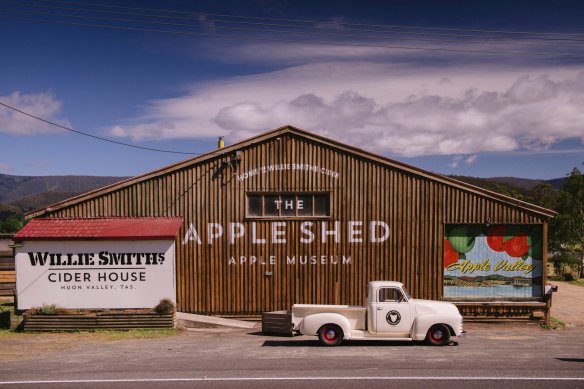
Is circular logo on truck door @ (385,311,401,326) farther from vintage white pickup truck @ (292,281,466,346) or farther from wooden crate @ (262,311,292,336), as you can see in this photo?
wooden crate @ (262,311,292,336)

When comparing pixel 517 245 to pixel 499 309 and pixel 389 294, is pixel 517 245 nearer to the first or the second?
pixel 499 309

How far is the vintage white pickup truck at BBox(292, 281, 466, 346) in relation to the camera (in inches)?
635

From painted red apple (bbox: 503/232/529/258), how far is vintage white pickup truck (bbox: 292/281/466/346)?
Result: 650 centimetres

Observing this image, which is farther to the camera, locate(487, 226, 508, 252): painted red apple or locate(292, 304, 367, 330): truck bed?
locate(487, 226, 508, 252): painted red apple

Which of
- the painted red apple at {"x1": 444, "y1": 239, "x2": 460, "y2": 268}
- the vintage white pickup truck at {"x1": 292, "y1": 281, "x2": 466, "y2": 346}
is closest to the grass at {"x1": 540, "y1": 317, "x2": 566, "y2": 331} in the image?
the painted red apple at {"x1": 444, "y1": 239, "x2": 460, "y2": 268}

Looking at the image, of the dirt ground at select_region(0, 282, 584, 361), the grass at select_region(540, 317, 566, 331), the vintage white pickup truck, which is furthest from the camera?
the grass at select_region(540, 317, 566, 331)

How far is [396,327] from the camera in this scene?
16188mm

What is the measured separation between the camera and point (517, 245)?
21.4m

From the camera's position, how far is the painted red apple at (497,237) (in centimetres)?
2141

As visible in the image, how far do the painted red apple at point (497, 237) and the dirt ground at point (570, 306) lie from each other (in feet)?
13.9

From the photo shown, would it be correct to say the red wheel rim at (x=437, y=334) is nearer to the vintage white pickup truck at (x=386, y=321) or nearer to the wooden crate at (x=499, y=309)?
the vintage white pickup truck at (x=386, y=321)

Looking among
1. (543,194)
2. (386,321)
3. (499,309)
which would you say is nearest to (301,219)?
(386,321)

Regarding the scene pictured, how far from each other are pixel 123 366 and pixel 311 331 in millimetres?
5607

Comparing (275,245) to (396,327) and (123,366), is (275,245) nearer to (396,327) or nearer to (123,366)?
(396,327)
